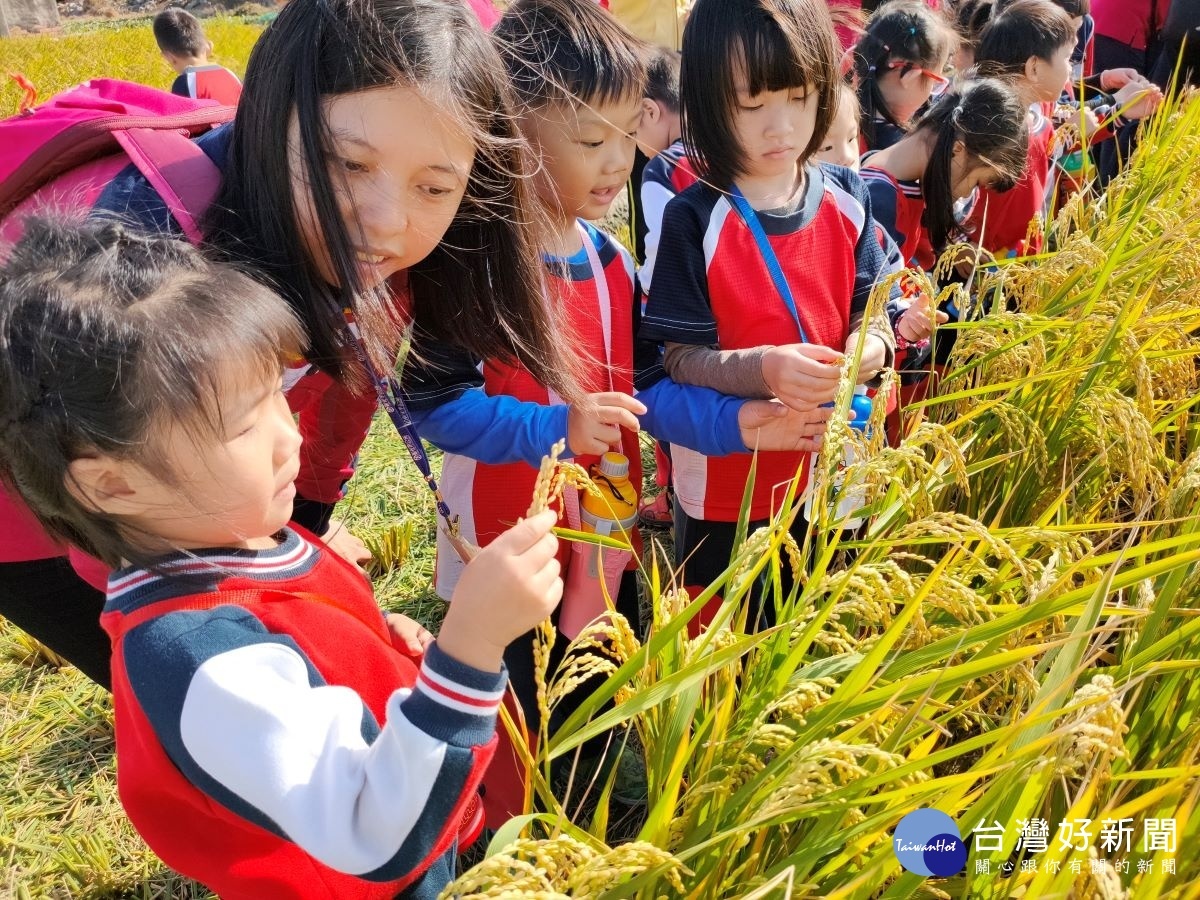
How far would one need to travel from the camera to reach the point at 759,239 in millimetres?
1784

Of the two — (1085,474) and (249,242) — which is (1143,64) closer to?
(1085,474)

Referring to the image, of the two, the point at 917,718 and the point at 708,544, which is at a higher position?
the point at 917,718

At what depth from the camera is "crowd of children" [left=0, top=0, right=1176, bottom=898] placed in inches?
33.0

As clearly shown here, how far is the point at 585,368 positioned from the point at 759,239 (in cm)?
45

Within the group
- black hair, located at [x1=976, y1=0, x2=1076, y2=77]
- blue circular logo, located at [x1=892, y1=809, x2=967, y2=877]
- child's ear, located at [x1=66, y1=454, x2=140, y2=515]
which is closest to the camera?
blue circular logo, located at [x1=892, y1=809, x2=967, y2=877]

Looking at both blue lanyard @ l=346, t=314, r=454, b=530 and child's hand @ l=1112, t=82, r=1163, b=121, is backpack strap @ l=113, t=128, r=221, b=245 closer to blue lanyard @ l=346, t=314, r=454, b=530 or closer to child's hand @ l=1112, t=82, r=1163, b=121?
blue lanyard @ l=346, t=314, r=454, b=530

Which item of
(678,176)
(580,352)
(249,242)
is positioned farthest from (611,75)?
(249,242)

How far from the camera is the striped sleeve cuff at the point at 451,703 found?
0.81 meters

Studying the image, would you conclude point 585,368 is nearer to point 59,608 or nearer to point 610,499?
point 610,499

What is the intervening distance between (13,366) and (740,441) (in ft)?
4.05

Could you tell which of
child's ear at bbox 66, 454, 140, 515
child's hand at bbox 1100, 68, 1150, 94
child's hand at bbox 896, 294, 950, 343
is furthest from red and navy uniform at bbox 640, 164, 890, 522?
child's hand at bbox 1100, 68, 1150, 94

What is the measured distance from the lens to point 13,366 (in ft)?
2.79

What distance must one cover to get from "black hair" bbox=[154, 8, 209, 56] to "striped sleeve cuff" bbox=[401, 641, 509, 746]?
616cm

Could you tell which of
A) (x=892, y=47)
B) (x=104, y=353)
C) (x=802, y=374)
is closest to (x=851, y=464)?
(x=802, y=374)
